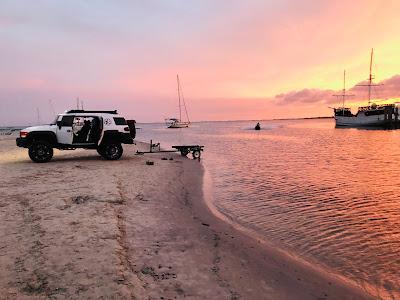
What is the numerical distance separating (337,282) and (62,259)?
4.59 meters

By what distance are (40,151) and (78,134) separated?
2025 millimetres

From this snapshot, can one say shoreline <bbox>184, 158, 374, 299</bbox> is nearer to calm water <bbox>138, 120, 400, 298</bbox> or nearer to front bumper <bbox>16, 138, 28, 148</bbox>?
calm water <bbox>138, 120, 400, 298</bbox>

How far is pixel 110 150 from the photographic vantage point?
18188 millimetres

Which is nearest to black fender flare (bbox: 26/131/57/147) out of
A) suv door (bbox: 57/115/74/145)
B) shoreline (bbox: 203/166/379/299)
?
suv door (bbox: 57/115/74/145)

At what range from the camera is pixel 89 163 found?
16.8 meters

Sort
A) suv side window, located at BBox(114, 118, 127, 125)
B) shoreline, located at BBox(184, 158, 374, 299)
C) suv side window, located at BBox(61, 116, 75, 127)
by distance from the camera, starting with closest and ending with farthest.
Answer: shoreline, located at BBox(184, 158, 374, 299) < suv side window, located at BBox(61, 116, 75, 127) < suv side window, located at BBox(114, 118, 127, 125)

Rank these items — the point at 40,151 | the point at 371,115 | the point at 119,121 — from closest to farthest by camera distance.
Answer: the point at 40,151, the point at 119,121, the point at 371,115

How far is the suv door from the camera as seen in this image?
16781 mm

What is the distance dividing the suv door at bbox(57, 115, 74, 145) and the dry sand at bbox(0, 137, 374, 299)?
683 centimetres

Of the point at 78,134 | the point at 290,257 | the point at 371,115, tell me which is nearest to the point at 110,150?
the point at 78,134

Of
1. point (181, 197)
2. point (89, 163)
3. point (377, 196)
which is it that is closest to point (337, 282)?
point (181, 197)

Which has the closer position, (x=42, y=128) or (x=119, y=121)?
(x=42, y=128)

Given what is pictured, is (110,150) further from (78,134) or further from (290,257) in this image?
(290,257)

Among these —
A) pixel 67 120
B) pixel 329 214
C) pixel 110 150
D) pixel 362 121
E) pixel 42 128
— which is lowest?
pixel 329 214
